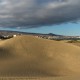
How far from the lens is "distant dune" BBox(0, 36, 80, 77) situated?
21719 millimetres

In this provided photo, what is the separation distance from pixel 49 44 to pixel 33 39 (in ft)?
5.74

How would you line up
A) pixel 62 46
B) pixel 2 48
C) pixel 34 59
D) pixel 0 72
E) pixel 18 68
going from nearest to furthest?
1. pixel 0 72
2. pixel 18 68
3. pixel 34 59
4. pixel 2 48
5. pixel 62 46

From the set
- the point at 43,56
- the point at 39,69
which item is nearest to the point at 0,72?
the point at 39,69

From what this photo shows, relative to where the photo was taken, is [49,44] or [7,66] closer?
[7,66]

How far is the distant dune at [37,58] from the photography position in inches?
855

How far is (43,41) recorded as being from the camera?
30828 millimetres

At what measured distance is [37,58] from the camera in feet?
85.8

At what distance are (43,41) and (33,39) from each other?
1.06 m

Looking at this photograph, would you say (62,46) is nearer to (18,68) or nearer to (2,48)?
(2,48)

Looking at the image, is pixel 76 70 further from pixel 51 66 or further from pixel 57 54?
pixel 57 54

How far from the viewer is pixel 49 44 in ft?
99.9

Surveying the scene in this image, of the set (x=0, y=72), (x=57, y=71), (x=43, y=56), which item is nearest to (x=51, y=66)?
(x=57, y=71)

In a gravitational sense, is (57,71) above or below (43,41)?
below

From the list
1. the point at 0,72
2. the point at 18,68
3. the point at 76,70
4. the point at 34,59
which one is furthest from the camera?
the point at 34,59
